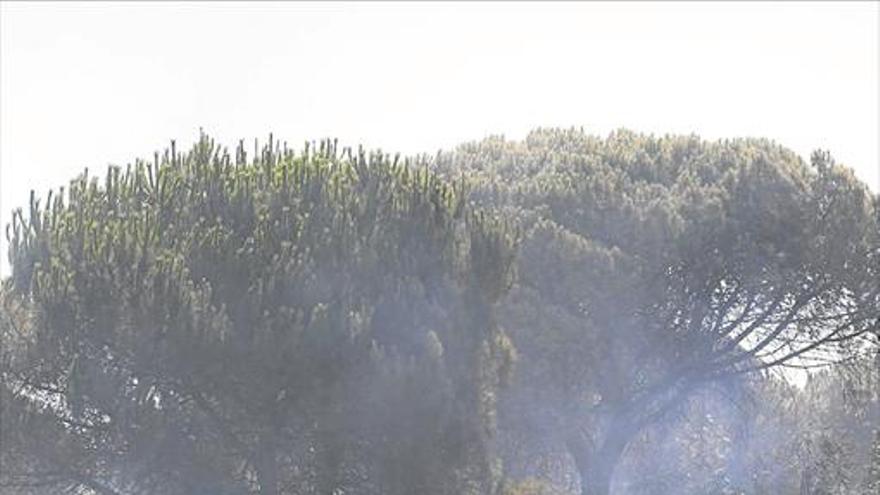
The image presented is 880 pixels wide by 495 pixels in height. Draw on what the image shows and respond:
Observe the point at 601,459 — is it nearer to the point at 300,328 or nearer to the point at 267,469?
the point at 267,469

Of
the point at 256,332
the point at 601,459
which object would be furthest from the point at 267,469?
the point at 601,459

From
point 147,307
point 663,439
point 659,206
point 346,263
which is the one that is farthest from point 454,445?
point 663,439

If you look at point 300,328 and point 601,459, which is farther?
point 601,459

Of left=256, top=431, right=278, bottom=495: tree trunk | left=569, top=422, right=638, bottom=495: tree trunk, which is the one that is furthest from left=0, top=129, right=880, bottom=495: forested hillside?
left=569, top=422, right=638, bottom=495: tree trunk

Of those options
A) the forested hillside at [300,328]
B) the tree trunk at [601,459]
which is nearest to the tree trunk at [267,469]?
the forested hillside at [300,328]

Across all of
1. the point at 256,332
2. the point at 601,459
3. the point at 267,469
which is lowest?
the point at 267,469

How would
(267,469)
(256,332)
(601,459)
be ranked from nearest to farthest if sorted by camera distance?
(256,332)
(267,469)
(601,459)

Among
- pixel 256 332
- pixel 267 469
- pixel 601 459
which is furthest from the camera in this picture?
pixel 601 459

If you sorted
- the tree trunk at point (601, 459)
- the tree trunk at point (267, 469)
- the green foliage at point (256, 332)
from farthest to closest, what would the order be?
the tree trunk at point (601, 459) → the tree trunk at point (267, 469) → the green foliage at point (256, 332)

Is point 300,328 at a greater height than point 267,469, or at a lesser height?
greater

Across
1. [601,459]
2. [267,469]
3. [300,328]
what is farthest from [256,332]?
[601,459]

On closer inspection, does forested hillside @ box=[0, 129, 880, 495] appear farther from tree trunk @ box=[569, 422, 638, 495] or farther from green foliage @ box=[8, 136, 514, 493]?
tree trunk @ box=[569, 422, 638, 495]

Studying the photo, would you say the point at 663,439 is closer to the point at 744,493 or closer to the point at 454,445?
the point at 744,493

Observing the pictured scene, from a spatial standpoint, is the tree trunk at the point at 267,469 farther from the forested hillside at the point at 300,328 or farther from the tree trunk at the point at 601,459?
the tree trunk at the point at 601,459
